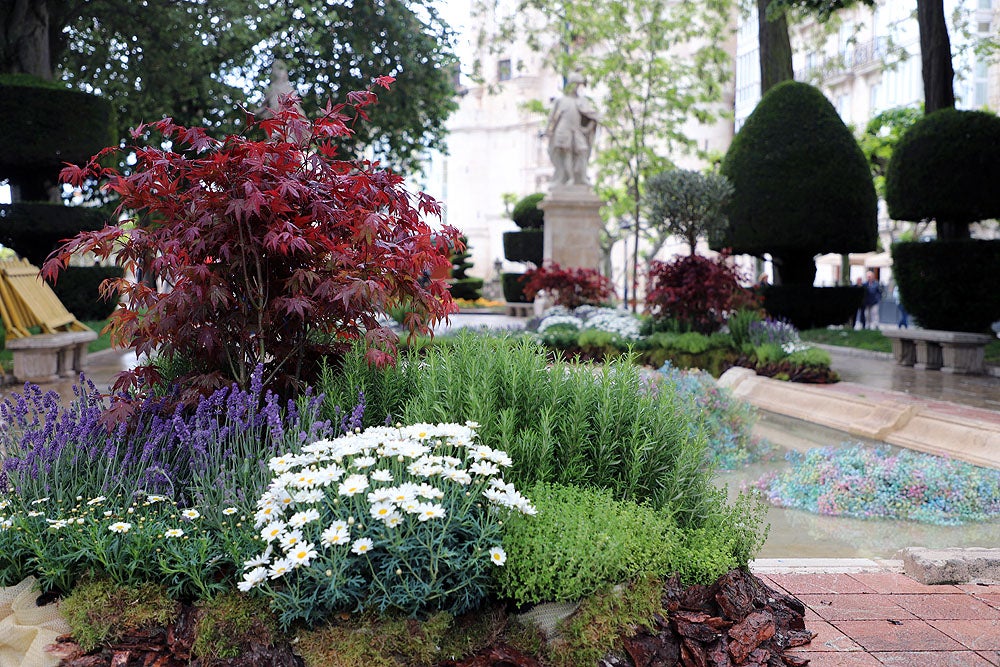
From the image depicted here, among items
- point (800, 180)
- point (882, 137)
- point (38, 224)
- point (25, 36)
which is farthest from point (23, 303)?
point (882, 137)

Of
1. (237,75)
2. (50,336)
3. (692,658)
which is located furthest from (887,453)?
(237,75)

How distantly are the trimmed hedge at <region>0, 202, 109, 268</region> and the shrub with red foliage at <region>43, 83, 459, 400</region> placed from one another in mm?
9460

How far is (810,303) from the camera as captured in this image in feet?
54.7

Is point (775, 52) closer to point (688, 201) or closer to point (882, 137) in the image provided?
point (688, 201)

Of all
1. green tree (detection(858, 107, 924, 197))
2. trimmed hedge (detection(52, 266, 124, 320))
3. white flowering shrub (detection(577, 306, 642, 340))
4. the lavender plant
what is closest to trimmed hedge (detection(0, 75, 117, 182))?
trimmed hedge (detection(52, 266, 124, 320))

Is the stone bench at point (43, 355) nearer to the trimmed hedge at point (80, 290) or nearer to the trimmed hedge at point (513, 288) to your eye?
the trimmed hedge at point (80, 290)

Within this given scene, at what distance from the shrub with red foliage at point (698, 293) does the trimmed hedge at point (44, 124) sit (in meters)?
8.42

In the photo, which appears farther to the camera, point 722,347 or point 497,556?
point 722,347

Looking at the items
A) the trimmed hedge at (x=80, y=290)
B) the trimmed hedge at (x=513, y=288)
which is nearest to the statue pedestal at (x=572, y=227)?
the trimmed hedge at (x=80, y=290)

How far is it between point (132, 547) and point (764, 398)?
689 cm

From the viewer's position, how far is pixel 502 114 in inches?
2402

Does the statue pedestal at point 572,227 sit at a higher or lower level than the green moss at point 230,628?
higher

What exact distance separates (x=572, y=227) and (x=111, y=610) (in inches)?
589

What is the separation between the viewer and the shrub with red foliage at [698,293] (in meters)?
10.7
